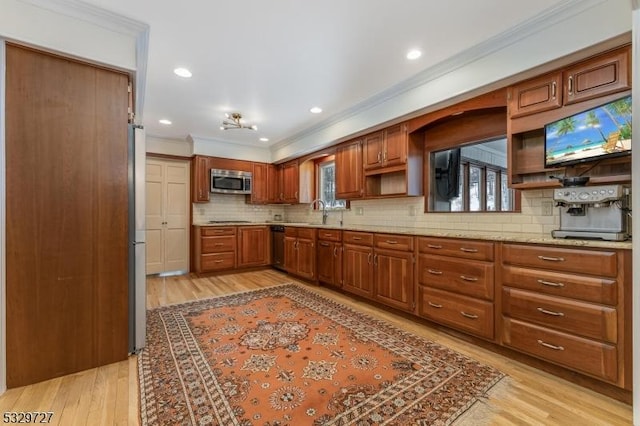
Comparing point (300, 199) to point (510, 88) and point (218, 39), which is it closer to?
point (218, 39)

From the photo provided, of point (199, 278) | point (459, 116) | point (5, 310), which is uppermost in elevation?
Answer: point (459, 116)

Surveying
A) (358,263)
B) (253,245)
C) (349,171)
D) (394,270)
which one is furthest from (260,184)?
(394,270)

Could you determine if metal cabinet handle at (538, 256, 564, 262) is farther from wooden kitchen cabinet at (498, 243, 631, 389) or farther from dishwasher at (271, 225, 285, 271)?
dishwasher at (271, 225, 285, 271)

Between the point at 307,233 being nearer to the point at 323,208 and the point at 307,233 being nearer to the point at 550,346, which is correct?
the point at 323,208

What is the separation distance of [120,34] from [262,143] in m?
3.88

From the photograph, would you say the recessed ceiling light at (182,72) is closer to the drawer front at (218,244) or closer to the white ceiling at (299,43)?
the white ceiling at (299,43)

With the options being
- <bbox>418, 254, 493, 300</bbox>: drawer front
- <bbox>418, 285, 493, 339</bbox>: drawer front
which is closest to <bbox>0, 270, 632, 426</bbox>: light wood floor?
<bbox>418, 285, 493, 339</bbox>: drawer front

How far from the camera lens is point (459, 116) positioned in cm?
319

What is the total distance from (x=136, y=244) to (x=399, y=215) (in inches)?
120

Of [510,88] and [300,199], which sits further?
[300,199]

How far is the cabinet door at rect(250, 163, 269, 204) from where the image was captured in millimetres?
6141

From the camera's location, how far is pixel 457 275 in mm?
2605

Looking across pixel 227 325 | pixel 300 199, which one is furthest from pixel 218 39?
pixel 300 199

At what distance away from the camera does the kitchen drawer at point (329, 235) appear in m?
4.08
